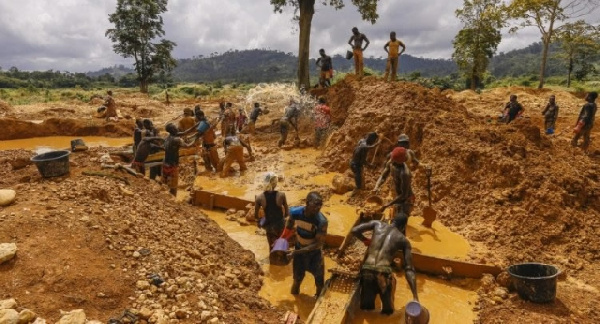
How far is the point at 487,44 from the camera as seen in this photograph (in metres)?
25.0

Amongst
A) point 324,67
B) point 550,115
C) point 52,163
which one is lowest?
point 52,163

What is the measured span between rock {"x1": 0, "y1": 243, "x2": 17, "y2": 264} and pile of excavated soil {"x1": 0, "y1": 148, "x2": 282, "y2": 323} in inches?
2.4

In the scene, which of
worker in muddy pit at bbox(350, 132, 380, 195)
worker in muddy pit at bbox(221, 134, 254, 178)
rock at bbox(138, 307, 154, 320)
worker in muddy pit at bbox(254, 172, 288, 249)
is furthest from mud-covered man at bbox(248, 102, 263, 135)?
rock at bbox(138, 307, 154, 320)

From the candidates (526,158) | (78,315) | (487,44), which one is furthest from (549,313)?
(487,44)

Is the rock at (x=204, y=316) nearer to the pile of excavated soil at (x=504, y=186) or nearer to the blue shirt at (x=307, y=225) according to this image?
the blue shirt at (x=307, y=225)

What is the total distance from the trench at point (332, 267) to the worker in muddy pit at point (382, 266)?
0.19 m

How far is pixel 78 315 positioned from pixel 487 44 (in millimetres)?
27052

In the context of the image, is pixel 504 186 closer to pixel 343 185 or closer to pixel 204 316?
pixel 343 185

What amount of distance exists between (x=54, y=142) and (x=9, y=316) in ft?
47.5

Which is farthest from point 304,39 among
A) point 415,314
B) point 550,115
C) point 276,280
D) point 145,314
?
point 145,314

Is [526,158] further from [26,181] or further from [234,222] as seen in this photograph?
[26,181]

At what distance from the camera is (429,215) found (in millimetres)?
7281

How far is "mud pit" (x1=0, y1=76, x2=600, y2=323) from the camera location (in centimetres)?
402

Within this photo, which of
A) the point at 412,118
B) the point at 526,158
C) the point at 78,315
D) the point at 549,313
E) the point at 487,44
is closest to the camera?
the point at 78,315
